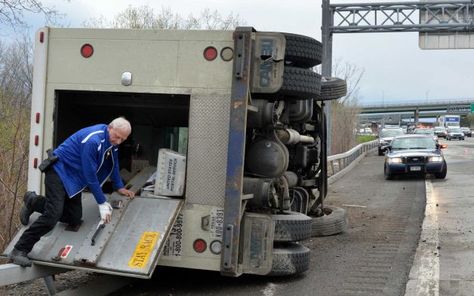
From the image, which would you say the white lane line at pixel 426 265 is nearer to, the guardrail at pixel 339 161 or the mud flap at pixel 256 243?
the mud flap at pixel 256 243

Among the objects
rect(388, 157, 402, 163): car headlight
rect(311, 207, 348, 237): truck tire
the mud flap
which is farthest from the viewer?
rect(388, 157, 402, 163): car headlight

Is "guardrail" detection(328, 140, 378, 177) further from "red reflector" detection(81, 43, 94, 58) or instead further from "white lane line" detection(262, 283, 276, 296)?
"red reflector" detection(81, 43, 94, 58)

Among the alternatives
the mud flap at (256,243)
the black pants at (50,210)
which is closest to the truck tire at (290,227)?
the mud flap at (256,243)

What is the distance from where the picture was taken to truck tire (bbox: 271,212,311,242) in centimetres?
594

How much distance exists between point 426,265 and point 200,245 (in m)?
A: 2.84

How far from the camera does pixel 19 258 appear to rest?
16.3ft

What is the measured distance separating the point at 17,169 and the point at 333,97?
4.33 m

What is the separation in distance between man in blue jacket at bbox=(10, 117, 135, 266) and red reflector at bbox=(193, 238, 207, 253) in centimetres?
82

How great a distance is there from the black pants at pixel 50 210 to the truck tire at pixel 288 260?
6.39 ft

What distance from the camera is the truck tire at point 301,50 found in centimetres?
620

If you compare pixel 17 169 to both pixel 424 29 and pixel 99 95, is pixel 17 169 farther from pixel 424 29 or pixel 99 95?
pixel 424 29

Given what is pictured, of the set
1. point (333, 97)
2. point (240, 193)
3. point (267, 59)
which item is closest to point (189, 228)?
point (240, 193)

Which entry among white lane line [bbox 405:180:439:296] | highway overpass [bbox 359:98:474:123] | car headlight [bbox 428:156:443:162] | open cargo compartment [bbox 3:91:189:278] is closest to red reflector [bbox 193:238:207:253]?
open cargo compartment [bbox 3:91:189:278]

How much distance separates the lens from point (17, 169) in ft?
24.5
